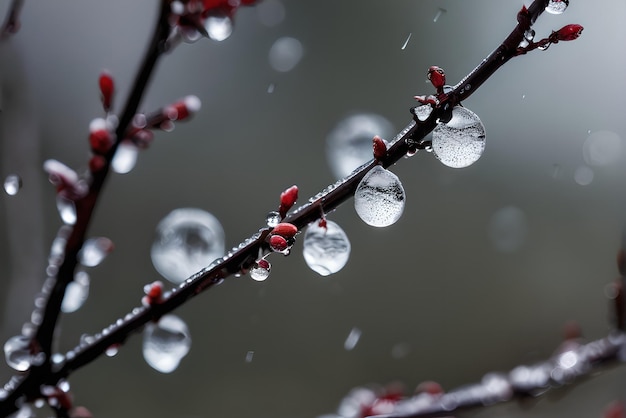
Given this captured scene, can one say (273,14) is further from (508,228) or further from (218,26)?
(218,26)

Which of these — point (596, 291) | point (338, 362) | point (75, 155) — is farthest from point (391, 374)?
point (75, 155)

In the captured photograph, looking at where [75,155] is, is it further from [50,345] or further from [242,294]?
[50,345]

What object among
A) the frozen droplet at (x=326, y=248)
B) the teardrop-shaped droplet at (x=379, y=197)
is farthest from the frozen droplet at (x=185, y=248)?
the teardrop-shaped droplet at (x=379, y=197)

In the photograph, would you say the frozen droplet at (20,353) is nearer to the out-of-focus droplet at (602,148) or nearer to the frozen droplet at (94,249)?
the frozen droplet at (94,249)

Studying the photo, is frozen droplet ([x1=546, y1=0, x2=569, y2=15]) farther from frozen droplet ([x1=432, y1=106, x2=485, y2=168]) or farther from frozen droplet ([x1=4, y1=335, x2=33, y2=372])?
frozen droplet ([x1=4, y1=335, x2=33, y2=372])

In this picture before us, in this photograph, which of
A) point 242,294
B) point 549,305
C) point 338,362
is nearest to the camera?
point 242,294

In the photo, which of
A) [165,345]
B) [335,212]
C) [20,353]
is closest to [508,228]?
[335,212]
